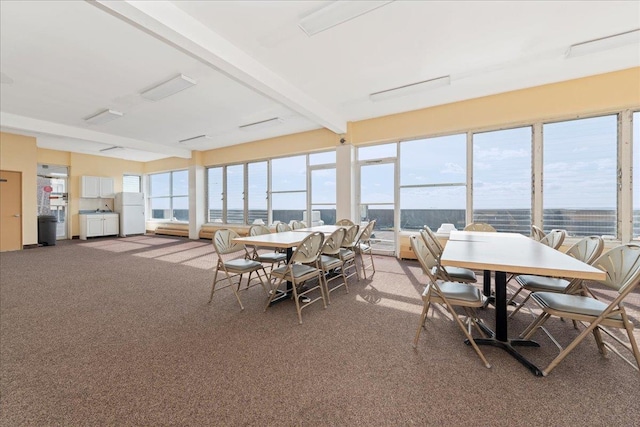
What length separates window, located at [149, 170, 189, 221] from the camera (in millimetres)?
10227

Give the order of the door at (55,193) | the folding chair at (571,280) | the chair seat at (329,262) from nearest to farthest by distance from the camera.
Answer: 1. the folding chair at (571,280)
2. the chair seat at (329,262)
3. the door at (55,193)

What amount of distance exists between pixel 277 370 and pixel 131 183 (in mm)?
12438

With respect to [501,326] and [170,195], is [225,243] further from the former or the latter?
[170,195]

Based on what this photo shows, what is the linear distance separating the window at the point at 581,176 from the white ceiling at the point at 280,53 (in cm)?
89

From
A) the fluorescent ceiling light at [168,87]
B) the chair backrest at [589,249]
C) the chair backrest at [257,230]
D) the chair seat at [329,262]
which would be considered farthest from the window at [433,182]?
the fluorescent ceiling light at [168,87]

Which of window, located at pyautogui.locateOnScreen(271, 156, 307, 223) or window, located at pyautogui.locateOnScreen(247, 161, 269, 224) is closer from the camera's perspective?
window, located at pyautogui.locateOnScreen(271, 156, 307, 223)

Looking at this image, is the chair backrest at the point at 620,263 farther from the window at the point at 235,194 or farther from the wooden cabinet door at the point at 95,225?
the wooden cabinet door at the point at 95,225

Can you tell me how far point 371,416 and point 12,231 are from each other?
34.0ft

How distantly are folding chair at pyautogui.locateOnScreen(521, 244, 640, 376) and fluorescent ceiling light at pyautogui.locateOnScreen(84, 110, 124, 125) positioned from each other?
24.5ft

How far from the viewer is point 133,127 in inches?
261

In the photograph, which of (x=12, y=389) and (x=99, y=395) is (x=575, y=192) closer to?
(x=99, y=395)

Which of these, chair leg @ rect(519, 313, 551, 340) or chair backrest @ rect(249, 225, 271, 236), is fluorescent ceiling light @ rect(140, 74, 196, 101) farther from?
chair leg @ rect(519, 313, 551, 340)

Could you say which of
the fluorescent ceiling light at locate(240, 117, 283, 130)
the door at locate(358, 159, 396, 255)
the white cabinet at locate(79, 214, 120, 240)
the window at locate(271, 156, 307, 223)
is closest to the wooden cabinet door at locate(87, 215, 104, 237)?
the white cabinet at locate(79, 214, 120, 240)

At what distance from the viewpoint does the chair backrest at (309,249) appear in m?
2.76
